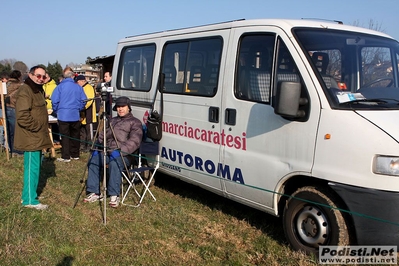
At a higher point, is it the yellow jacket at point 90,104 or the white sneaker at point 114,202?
the yellow jacket at point 90,104

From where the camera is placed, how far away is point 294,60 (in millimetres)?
3688

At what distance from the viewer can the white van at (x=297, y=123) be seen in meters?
3.22

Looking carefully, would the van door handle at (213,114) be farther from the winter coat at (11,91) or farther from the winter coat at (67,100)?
the winter coat at (11,91)

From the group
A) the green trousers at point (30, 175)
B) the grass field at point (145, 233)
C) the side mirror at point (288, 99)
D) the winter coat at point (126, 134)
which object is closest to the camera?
the side mirror at point (288, 99)

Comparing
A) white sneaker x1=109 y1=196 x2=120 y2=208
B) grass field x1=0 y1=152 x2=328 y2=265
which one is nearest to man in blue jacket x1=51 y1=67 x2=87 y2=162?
grass field x1=0 y1=152 x2=328 y2=265

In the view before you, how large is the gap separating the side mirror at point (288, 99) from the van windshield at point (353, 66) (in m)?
0.28

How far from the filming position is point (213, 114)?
15.0 feet

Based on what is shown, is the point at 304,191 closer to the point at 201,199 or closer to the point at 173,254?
the point at 173,254

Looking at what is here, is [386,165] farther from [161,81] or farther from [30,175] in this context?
[30,175]

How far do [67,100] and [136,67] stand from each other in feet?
8.34

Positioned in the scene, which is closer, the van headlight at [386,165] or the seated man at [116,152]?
the van headlight at [386,165]

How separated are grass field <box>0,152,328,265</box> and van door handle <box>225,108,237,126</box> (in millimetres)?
1305

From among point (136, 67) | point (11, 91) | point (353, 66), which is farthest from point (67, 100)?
point (353, 66)

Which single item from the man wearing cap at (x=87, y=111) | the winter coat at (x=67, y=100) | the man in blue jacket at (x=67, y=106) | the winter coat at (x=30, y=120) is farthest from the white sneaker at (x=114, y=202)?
the man wearing cap at (x=87, y=111)
